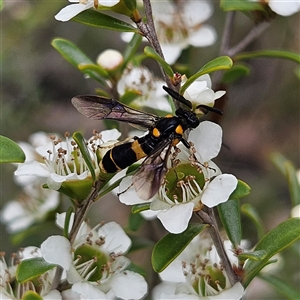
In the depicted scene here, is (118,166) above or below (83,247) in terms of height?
above

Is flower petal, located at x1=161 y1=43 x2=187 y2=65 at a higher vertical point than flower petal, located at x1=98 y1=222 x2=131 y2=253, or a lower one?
higher

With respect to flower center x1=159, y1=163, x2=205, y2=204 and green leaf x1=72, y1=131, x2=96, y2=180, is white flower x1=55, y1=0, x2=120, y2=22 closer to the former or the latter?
green leaf x1=72, y1=131, x2=96, y2=180

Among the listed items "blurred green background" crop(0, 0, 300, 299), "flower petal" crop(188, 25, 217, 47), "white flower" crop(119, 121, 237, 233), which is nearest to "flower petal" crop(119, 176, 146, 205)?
"white flower" crop(119, 121, 237, 233)

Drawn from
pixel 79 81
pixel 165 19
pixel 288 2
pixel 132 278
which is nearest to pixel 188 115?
pixel 132 278

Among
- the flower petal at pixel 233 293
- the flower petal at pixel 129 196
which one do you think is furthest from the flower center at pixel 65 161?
the flower petal at pixel 233 293

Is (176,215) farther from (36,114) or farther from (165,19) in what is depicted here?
(36,114)

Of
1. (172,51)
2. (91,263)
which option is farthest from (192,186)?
(172,51)

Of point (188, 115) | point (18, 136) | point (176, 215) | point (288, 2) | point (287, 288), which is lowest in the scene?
point (18, 136)

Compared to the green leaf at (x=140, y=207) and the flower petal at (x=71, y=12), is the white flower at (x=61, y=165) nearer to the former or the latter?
the green leaf at (x=140, y=207)
